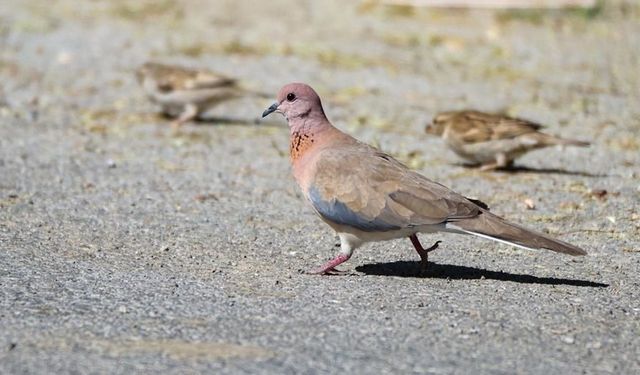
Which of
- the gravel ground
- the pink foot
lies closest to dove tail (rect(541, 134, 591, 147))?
the gravel ground

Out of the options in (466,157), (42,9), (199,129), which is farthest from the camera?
(42,9)

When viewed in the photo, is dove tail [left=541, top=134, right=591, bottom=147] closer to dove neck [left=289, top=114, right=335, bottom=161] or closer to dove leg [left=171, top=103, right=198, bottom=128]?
dove neck [left=289, top=114, right=335, bottom=161]

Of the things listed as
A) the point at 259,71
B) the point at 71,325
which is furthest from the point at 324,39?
the point at 71,325

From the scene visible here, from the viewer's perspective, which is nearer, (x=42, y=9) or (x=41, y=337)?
(x=41, y=337)

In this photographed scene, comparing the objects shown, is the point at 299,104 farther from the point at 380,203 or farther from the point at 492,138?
the point at 492,138

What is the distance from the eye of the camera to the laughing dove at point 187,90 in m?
11.8

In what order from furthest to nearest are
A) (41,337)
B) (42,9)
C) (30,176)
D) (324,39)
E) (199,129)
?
(42,9)
(324,39)
(199,129)
(30,176)
(41,337)

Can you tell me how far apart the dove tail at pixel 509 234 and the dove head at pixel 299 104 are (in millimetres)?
1174

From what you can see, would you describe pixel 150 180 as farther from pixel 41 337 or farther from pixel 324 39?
pixel 324 39

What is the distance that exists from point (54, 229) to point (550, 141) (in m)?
4.15

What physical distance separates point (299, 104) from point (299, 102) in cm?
1

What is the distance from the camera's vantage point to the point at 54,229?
293 inches

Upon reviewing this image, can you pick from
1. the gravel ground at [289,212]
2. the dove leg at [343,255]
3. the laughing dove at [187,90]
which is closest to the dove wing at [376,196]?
the dove leg at [343,255]

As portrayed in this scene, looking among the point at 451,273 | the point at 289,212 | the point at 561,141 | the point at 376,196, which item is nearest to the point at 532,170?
the point at 561,141
